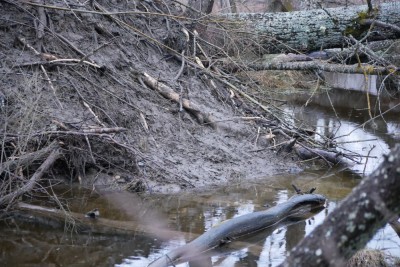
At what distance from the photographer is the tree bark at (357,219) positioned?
2.45 metres

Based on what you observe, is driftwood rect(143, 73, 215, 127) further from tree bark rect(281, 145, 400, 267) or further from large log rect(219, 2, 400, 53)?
tree bark rect(281, 145, 400, 267)

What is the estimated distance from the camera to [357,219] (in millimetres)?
2453

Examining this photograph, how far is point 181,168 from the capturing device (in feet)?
26.5

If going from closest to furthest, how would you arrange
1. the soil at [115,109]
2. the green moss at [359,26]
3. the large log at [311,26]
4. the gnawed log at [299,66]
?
the soil at [115,109]
the gnawed log at [299,66]
the green moss at [359,26]
the large log at [311,26]

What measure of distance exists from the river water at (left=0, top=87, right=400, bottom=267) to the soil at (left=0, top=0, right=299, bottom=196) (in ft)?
1.22

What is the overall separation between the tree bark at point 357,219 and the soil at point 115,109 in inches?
189

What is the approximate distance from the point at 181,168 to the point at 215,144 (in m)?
0.92

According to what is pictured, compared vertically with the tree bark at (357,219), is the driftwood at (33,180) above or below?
below

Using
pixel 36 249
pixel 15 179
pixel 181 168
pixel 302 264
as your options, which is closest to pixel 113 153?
pixel 181 168

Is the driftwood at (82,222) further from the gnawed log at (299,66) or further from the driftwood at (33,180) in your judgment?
the gnawed log at (299,66)

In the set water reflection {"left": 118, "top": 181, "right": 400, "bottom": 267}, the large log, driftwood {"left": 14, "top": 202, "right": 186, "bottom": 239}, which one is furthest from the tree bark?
the large log

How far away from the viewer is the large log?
1159 centimetres

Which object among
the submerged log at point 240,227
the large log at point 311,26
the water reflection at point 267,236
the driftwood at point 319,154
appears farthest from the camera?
the large log at point 311,26

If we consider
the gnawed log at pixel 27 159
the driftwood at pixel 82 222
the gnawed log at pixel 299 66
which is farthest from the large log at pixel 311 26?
the driftwood at pixel 82 222
